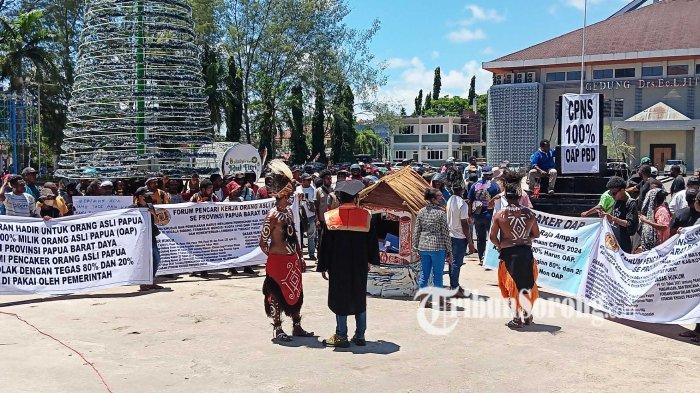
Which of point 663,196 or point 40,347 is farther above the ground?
point 663,196

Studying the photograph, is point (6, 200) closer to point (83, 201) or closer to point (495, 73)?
point (83, 201)

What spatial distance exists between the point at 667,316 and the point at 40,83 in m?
36.2

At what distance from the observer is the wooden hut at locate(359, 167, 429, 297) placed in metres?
10.0

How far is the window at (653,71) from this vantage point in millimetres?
49094

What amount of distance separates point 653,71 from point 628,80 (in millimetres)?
1839

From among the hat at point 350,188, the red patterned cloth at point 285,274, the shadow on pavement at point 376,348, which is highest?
the hat at point 350,188

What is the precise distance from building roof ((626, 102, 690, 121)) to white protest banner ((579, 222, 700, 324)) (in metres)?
44.1

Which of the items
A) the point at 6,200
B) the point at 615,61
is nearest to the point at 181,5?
the point at 6,200

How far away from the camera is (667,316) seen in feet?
25.0

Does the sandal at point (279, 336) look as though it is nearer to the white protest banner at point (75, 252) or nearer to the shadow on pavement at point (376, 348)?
the shadow on pavement at point (376, 348)

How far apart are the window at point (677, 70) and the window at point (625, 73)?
236 centimetres

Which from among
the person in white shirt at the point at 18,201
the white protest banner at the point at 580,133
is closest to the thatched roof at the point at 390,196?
the white protest banner at the point at 580,133

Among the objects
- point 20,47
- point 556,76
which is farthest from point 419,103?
point 20,47

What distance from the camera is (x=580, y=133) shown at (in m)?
12.9
